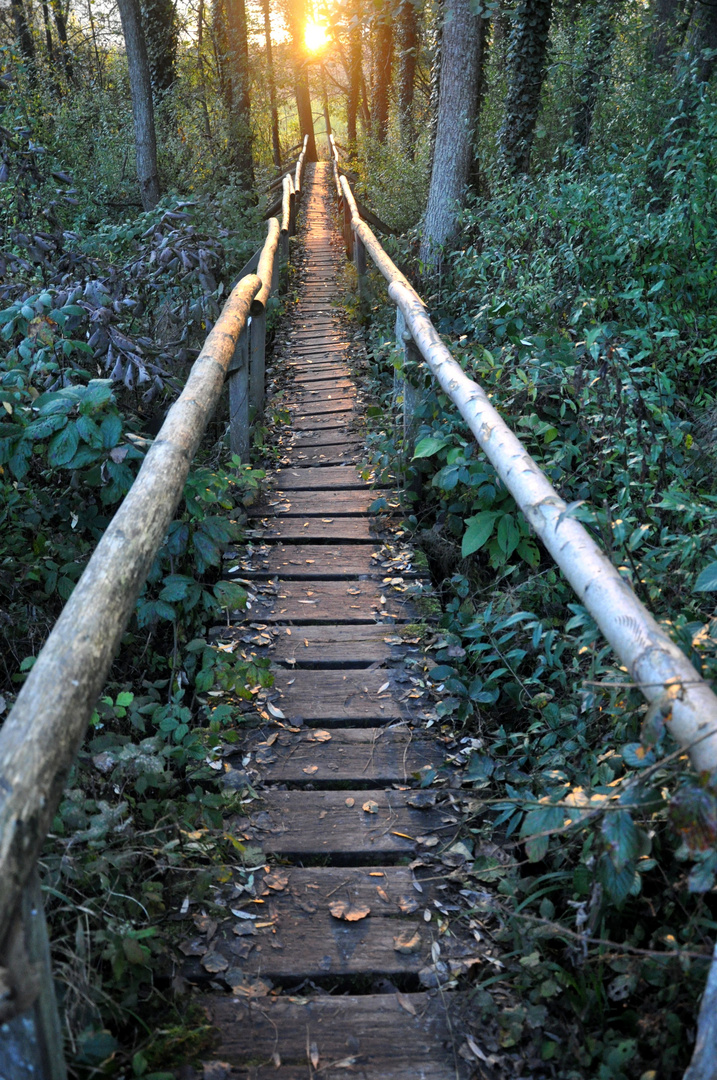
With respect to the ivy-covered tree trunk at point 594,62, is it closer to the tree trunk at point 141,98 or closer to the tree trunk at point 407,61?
the tree trunk at point 141,98

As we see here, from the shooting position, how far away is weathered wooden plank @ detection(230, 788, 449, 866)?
9.27 feet

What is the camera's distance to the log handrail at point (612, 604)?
1709mm

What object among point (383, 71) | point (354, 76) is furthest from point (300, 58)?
point (383, 71)

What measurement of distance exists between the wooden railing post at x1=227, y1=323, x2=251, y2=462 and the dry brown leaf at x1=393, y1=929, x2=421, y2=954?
12.7 feet

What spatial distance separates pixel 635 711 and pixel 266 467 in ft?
13.6

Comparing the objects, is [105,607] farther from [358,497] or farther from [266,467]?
[266,467]

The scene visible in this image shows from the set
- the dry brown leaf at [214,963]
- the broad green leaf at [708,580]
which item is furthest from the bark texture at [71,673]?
the broad green leaf at [708,580]

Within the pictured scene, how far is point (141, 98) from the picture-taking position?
1088 cm

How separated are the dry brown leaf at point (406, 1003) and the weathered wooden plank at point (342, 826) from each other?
1.76ft

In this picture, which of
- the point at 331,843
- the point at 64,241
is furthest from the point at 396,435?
the point at 331,843

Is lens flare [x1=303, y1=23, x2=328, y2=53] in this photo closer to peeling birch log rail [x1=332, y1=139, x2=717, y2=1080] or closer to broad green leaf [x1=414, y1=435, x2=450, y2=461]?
broad green leaf [x1=414, y1=435, x2=450, y2=461]

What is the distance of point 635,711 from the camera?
238cm

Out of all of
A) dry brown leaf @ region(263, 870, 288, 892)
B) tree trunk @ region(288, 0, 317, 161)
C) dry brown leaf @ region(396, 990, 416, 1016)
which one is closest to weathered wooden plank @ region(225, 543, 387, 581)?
dry brown leaf @ region(263, 870, 288, 892)

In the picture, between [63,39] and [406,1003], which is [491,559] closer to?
[406,1003]
